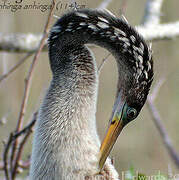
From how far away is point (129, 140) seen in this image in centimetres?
898

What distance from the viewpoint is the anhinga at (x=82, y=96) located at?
233 centimetres

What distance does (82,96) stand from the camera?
2449 mm

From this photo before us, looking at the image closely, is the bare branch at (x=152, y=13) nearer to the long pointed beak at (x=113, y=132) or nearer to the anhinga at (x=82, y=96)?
the anhinga at (x=82, y=96)

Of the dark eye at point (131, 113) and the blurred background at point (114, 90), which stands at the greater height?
the dark eye at point (131, 113)

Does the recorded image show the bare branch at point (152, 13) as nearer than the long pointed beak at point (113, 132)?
No

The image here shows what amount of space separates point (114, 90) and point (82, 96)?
20.4 feet

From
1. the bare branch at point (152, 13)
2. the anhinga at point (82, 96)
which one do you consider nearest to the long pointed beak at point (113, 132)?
the anhinga at point (82, 96)

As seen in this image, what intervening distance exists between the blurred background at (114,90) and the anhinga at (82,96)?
4860mm

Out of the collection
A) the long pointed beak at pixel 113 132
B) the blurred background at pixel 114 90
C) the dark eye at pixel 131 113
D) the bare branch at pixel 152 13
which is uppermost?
the bare branch at pixel 152 13

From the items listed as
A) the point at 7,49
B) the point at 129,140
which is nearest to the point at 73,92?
the point at 7,49

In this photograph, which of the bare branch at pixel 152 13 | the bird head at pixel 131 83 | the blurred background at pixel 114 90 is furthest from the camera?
the blurred background at pixel 114 90

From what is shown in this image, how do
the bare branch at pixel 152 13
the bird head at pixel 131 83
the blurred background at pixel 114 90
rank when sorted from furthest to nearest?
the blurred background at pixel 114 90 < the bare branch at pixel 152 13 < the bird head at pixel 131 83

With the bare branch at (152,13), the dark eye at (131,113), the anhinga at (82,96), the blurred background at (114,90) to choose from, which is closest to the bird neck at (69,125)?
the anhinga at (82,96)

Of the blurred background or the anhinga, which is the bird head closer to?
the anhinga
